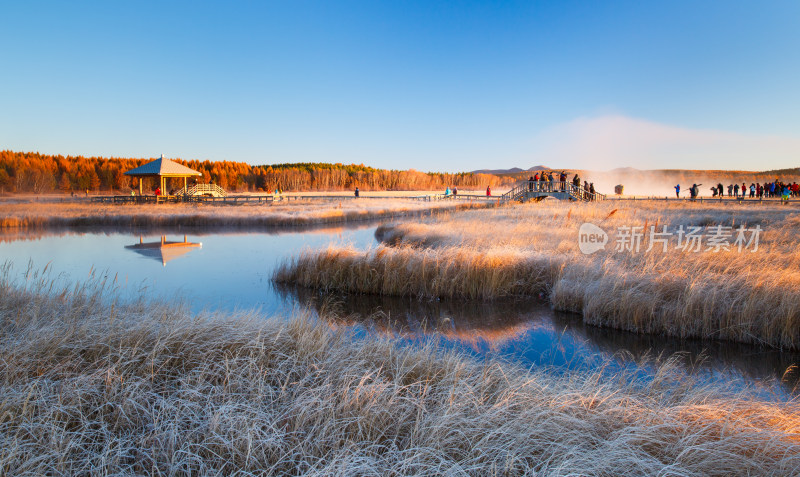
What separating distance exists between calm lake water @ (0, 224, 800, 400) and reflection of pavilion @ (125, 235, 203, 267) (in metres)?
0.10

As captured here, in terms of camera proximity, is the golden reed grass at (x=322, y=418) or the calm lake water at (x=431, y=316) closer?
the golden reed grass at (x=322, y=418)

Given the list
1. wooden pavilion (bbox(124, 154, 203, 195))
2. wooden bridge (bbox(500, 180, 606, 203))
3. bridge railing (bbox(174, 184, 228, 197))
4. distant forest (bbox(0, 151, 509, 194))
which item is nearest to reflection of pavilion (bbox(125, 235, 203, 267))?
wooden pavilion (bbox(124, 154, 203, 195))

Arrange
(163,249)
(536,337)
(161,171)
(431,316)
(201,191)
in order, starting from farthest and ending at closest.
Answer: (201,191) < (161,171) < (163,249) < (431,316) < (536,337)

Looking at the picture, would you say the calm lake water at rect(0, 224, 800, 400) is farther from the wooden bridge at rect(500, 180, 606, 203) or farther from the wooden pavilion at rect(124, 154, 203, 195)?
the wooden bridge at rect(500, 180, 606, 203)

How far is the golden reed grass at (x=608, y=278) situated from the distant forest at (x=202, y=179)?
2684 inches

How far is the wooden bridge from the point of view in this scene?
3690 cm

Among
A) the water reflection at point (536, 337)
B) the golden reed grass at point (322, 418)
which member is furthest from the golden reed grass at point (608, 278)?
the golden reed grass at point (322, 418)

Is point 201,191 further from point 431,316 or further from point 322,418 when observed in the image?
point 322,418

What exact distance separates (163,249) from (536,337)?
16487 mm

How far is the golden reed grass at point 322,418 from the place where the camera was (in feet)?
9.93

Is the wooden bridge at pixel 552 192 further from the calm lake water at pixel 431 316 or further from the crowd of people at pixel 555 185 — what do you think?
the calm lake water at pixel 431 316

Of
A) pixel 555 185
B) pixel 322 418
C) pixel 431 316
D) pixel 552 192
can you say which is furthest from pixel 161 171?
pixel 322 418

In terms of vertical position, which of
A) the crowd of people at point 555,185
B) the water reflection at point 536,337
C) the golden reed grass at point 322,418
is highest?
the crowd of people at point 555,185

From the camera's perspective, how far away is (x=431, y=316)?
365 inches
